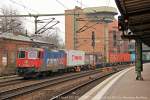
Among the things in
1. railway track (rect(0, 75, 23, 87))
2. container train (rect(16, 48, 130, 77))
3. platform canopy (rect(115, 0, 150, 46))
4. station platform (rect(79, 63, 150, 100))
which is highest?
platform canopy (rect(115, 0, 150, 46))

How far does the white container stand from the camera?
153 feet

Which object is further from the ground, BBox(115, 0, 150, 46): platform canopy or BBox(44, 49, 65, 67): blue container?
BBox(115, 0, 150, 46): platform canopy

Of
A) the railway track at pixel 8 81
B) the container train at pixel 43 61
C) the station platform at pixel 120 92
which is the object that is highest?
the container train at pixel 43 61

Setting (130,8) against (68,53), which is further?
(68,53)

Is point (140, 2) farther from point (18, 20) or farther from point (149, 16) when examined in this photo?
Answer: point (18, 20)

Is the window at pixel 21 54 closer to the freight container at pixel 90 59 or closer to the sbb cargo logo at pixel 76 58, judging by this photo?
the sbb cargo logo at pixel 76 58

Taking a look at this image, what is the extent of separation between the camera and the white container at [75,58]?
46.5 meters

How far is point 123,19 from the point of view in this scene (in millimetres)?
16688

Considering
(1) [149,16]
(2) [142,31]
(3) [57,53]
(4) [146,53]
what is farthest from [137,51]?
(4) [146,53]

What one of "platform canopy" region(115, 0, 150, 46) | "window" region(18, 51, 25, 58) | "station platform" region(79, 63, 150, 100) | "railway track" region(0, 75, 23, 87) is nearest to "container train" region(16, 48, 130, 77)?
"window" region(18, 51, 25, 58)

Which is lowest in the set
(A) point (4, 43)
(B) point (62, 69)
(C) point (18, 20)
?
(B) point (62, 69)

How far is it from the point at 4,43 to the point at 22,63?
688 cm

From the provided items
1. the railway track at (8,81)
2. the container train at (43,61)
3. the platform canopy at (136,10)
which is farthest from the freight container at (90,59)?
the platform canopy at (136,10)

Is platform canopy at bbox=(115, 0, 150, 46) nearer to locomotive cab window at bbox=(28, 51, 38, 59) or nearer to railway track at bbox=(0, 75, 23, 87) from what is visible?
railway track at bbox=(0, 75, 23, 87)
